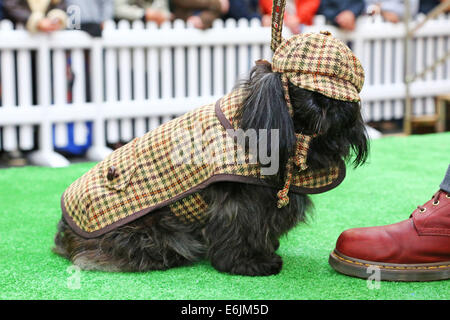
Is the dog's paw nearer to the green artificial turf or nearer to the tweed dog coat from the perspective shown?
the green artificial turf

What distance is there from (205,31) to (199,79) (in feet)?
1.24

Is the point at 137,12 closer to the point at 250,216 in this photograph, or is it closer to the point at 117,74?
the point at 117,74

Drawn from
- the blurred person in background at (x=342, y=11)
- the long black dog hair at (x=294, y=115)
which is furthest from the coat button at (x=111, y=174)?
the blurred person in background at (x=342, y=11)

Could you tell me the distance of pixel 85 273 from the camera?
7.03ft

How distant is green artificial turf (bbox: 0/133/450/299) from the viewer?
198cm

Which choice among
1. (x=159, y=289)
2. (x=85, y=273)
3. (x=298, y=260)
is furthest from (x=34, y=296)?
(x=298, y=260)

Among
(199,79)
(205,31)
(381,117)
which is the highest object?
(205,31)

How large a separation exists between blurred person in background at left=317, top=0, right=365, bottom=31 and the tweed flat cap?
340 centimetres


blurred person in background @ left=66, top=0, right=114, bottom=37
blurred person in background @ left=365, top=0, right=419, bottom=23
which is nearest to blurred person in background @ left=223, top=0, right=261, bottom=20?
blurred person in background @ left=365, top=0, right=419, bottom=23

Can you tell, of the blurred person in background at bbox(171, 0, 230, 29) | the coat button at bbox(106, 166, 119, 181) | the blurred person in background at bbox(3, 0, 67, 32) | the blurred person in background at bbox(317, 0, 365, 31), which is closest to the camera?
the coat button at bbox(106, 166, 119, 181)

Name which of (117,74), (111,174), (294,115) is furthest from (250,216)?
(117,74)

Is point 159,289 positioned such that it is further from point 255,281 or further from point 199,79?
point 199,79

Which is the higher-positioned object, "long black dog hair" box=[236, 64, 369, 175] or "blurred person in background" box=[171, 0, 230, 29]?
"blurred person in background" box=[171, 0, 230, 29]

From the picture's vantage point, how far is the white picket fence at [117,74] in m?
4.41
